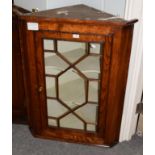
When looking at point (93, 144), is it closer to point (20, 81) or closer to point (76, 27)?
point (20, 81)

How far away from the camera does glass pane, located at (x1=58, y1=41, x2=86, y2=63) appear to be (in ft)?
5.47

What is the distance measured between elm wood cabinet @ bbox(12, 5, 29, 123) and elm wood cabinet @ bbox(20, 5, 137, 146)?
0.34 feet

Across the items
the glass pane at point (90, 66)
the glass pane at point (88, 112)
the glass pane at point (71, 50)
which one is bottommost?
the glass pane at point (88, 112)

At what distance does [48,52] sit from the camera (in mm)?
1723

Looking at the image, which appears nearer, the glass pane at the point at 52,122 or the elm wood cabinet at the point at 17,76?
the elm wood cabinet at the point at 17,76

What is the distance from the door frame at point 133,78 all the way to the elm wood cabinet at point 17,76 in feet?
2.46

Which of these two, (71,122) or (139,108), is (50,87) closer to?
(71,122)

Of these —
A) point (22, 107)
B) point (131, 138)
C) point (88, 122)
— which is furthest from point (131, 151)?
point (22, 107)

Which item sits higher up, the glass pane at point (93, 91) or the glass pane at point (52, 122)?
the glass pane at point (93, 91)

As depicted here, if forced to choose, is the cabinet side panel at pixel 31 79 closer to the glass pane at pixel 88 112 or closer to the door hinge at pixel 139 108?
the glass pane at pixel 88 112

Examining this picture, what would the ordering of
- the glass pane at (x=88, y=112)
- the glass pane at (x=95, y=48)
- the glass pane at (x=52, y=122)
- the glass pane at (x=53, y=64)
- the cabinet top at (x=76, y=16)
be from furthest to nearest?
1. the glass pane at (x=52, y=122)
2. the glass pane at (x=88, y=112)
3. the glass pane at (x=53, y=64)
4. the glass pane at (x=95, y=48)
5. the cabinet top at (x=76, y=16)

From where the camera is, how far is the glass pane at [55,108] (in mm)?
1947

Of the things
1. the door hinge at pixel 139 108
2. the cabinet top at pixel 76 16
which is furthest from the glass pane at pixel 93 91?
the cabinet top at pixel 76 16
